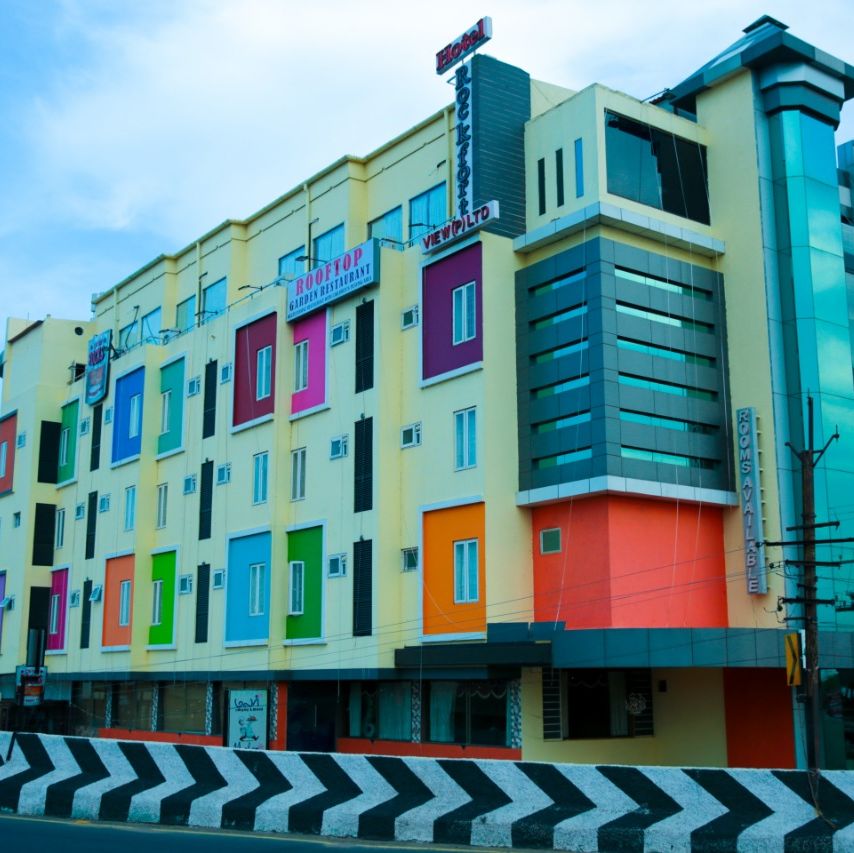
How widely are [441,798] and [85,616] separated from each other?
33745mm

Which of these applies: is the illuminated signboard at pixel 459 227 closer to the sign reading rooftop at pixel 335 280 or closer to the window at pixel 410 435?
the sign reading rooftop at pixel 335 280

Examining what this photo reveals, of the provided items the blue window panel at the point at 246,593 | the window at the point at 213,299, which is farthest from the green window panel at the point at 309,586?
the window at the point at 213,299

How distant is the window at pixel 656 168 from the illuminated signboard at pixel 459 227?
3.41 meters

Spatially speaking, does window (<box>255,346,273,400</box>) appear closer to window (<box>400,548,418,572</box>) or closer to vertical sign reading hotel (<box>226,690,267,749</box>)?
window (<box>400,548,418,572</box>)

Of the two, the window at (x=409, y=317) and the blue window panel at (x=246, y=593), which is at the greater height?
the window at (x=409, y=317)

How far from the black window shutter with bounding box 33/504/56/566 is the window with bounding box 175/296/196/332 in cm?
1037

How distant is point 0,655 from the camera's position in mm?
49938

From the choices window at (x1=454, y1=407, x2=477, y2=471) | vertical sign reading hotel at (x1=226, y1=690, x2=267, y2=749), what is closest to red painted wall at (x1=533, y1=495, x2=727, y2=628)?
window at (x1=454, y1=407, x2=477, y2=471)

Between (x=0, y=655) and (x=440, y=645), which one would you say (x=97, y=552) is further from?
(x=440, y=645)

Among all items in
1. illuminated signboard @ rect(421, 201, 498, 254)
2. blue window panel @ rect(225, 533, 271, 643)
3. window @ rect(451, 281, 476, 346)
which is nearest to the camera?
illuminated signboard @ rect(421, 201, 498, 254)

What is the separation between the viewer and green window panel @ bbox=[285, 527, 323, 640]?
35.2 m

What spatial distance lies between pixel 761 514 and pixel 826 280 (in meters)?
6.96

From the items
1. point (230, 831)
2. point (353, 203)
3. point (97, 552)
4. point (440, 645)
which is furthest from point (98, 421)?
point (230, 831)

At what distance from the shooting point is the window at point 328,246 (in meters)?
39.7
